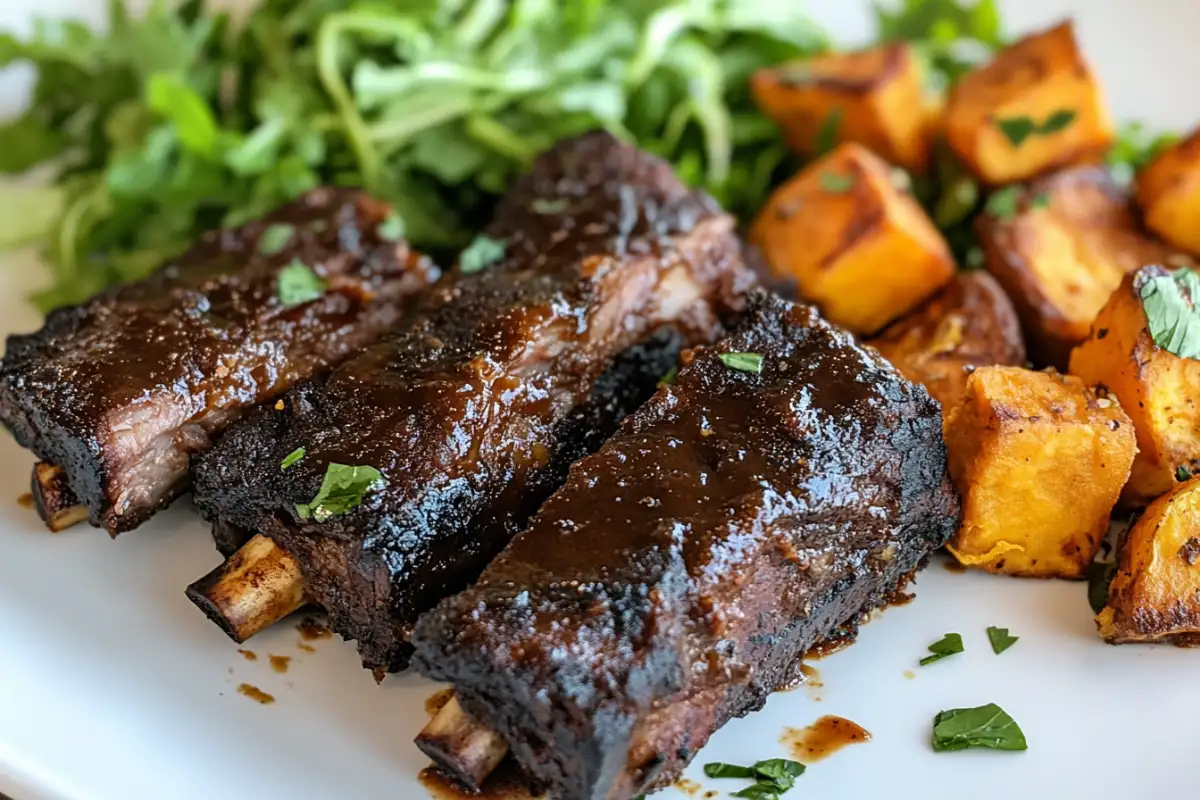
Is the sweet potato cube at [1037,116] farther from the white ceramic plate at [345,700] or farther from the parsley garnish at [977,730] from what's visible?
the parsley garnish at [977,730]

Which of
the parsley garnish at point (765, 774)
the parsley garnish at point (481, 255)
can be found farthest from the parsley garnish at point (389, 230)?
the parsley garnish at point (765, 774)

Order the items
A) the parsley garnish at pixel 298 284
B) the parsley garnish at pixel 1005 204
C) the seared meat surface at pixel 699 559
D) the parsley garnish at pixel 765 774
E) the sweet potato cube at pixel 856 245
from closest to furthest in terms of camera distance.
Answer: the seared meat surface at pixel 699 559 → the parsley garnish at pixel 765 774 → the parsley garnish at pixel 298 284 → the sweet potato cube at pixel 856 245 → the parsley garnish at pixel 1005 204

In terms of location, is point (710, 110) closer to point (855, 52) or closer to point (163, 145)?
point (855, 52)

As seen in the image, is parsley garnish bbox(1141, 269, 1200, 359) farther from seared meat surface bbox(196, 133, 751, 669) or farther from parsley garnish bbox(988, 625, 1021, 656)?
seared meat surface bbox(196, 133, 751, 669)

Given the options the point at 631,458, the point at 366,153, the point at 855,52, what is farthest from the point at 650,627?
the point at 855,52

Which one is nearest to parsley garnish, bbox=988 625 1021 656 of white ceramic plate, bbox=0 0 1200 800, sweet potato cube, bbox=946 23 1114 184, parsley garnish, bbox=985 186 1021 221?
white ceramic plate, bbox=0 0 1200 800

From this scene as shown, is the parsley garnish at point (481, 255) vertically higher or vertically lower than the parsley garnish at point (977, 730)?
higher
